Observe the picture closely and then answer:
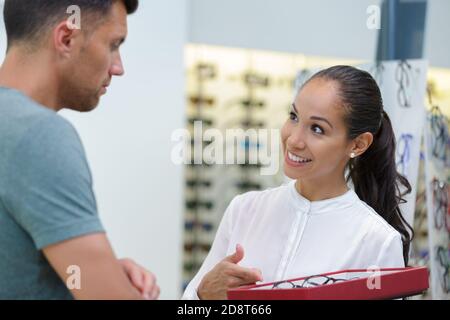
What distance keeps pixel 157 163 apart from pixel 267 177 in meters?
1.56

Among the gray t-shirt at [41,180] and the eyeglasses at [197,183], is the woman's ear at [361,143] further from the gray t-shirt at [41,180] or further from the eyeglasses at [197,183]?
the eyeglasses at [197,183]

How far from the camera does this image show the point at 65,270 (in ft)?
3.36

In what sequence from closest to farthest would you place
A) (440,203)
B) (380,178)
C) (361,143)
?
(361,143), (380,178), (440,203)

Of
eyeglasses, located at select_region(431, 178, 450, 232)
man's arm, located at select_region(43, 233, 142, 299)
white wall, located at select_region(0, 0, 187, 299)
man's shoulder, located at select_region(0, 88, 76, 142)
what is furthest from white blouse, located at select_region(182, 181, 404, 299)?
white wall, located at select_region(0, 0, 187, 299)

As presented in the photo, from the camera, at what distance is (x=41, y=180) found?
1.00 metres

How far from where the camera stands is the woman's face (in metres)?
1.67

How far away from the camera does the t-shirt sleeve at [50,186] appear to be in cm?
100

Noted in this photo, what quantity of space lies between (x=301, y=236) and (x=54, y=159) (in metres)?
0.88

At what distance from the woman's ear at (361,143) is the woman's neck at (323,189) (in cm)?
8

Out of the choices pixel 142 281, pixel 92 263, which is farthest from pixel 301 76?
pixel 92 263

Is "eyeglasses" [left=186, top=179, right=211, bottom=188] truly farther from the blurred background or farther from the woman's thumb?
the woman's thumb

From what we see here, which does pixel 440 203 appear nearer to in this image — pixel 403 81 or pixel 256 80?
pixel 403 81

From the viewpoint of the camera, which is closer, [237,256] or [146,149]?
[237,256]
